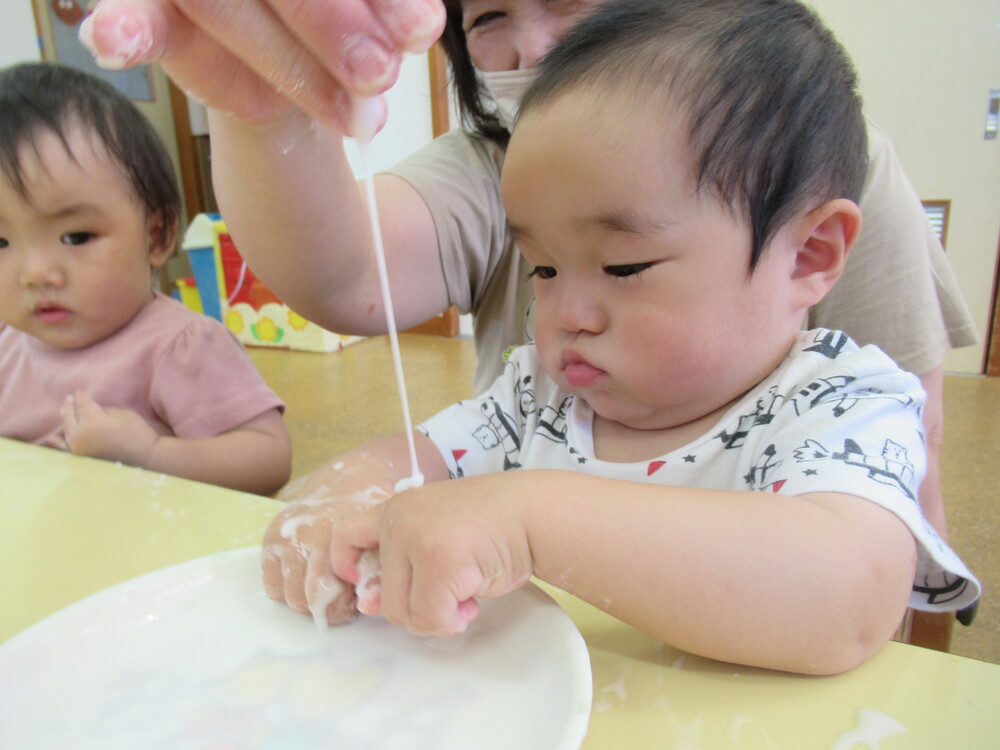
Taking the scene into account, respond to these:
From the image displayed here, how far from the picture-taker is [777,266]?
564 mm

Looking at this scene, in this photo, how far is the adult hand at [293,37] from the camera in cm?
37

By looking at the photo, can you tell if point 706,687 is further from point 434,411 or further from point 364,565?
point 434,411

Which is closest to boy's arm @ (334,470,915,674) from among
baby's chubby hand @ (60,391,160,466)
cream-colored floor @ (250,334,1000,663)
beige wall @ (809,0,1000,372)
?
baby's chubby hand @ (60,391,160,466)

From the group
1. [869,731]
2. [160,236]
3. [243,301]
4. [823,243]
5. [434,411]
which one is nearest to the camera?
[869,731]

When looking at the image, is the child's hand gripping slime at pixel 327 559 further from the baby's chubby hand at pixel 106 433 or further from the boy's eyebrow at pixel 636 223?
the baby's chubby hand at pixel 106 433

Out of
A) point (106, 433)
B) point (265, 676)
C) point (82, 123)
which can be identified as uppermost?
point (82, 123)

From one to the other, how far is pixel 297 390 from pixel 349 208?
2063 millimetres

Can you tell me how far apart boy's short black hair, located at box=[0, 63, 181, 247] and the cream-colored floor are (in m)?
1.00

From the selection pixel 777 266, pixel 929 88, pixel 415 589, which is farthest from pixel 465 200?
pixel 929 88

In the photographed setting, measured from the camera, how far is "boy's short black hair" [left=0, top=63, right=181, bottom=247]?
963 mm

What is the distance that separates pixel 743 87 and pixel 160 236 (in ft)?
3.05

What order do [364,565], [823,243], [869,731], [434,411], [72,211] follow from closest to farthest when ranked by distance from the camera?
[869,731], [364,565], [823,243], [72,211], [434,411]

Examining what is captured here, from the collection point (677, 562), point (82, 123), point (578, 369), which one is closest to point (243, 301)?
point (82, 123)

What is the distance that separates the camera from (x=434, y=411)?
7.61ft
